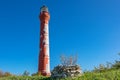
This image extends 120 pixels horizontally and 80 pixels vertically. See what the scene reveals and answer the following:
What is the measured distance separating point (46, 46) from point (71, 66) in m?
11.7

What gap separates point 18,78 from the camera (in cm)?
1683

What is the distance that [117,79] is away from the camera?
40.6 ft

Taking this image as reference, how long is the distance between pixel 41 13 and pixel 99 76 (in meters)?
17.2

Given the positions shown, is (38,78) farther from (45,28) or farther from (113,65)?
(45,28)

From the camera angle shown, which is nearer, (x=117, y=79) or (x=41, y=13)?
(x=117, y=79)

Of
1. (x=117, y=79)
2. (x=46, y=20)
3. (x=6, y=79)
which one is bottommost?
(x=117, y=79)

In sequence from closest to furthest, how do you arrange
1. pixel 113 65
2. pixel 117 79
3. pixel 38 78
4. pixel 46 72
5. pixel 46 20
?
pixel 117 79 → pixel 38 78 → pixel 113 65 → pixel 46 72 → pixel 46 20

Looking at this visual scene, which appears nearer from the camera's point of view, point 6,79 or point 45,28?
point 6,79

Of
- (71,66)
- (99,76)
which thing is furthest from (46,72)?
(99,76)

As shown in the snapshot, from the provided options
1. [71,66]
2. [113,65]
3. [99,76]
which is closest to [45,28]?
[113,65]

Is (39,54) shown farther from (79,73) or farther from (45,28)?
(79,73)

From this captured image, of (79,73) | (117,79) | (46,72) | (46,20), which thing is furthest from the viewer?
(46,20)

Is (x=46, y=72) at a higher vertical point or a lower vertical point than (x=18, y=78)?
higher

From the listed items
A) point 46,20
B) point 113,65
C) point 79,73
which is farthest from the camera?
point 46,20
